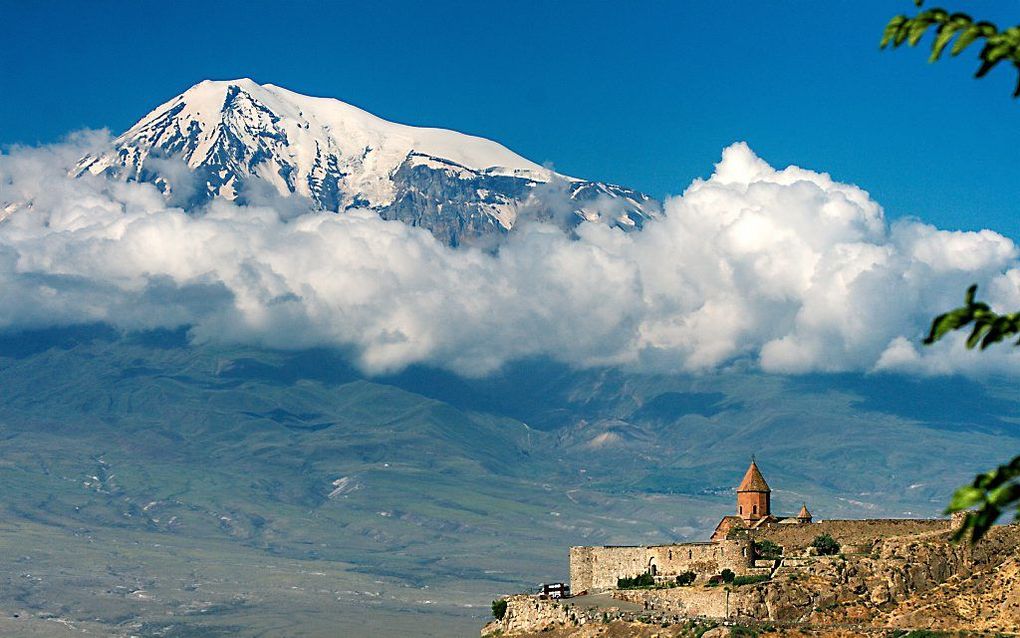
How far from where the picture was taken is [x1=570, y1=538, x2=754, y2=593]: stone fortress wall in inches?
3145

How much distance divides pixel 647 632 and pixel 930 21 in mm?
55982

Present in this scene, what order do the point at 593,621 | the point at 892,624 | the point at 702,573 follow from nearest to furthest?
the point at 892,624
the point at 593,621
the point at 702,573

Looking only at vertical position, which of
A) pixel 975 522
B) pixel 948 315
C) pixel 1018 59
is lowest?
pixel 975 522

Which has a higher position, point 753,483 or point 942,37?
point 753,483

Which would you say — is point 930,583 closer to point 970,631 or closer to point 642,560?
point 970,631

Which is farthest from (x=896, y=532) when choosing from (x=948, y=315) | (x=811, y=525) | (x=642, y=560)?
(x=948, y=315)

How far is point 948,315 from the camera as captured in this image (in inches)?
675

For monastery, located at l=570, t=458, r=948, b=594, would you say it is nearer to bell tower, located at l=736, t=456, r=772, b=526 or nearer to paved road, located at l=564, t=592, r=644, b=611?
paved road, located at l=564, t=592, r=644, b=611

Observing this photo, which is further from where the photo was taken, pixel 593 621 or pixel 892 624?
pixel 593 621

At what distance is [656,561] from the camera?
276 feet

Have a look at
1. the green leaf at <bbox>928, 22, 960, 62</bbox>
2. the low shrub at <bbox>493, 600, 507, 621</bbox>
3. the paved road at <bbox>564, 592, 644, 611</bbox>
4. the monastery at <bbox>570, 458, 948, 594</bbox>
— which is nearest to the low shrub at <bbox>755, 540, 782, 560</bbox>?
the monastery at <bbox>570, 458, 948, 594</bbox>

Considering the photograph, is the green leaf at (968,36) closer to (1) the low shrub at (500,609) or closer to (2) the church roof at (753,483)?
(1) the low shrub at (500,609)

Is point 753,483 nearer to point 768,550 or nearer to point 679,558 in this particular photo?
point 768,550

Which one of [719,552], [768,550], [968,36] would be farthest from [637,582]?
[968,36]
